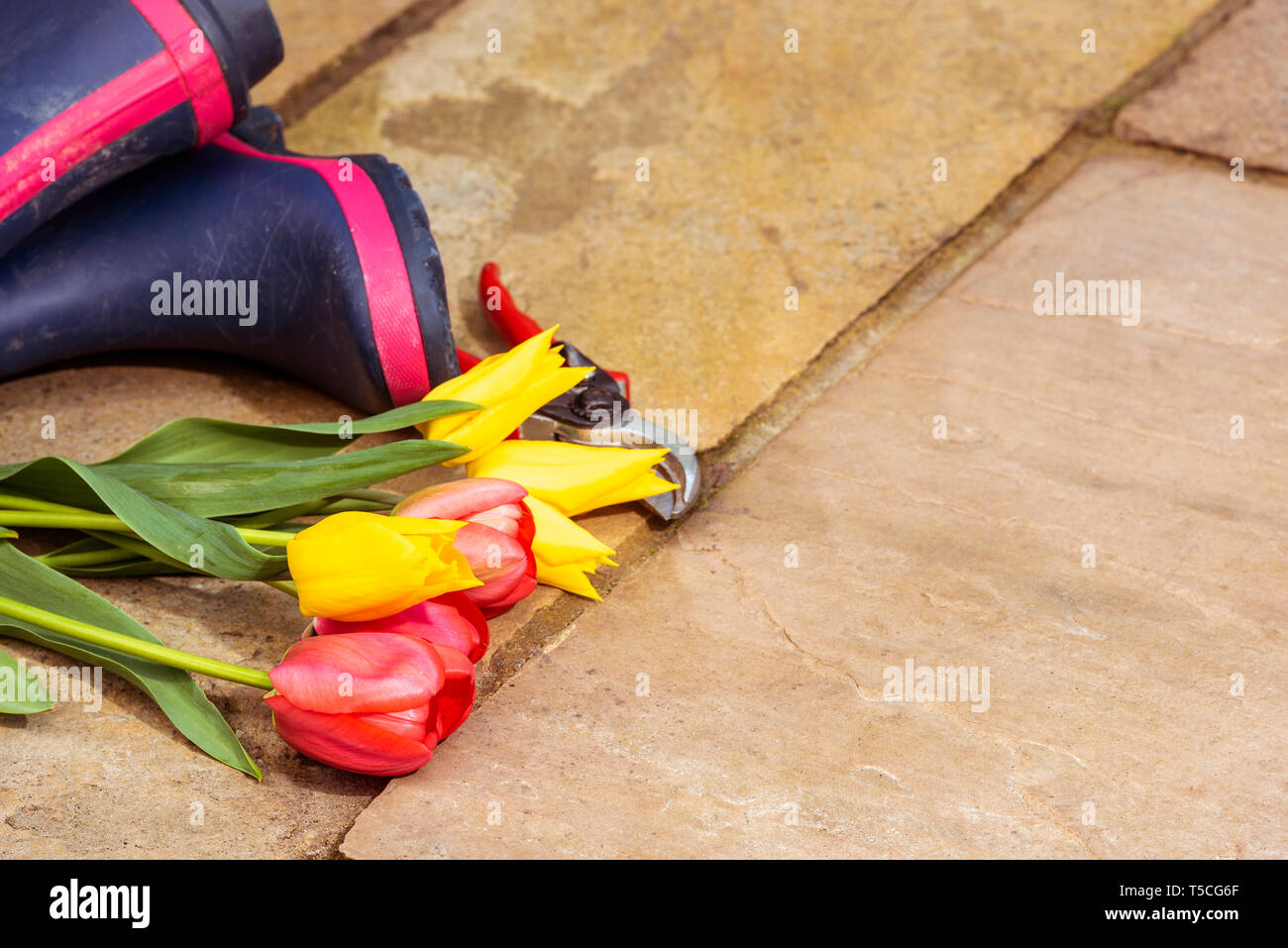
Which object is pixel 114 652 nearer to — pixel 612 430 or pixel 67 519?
pixel 67 519

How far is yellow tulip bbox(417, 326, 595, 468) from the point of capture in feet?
3.79

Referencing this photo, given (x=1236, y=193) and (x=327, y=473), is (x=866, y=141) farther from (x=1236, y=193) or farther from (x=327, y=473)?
(x=327, y=473)

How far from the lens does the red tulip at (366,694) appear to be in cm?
95

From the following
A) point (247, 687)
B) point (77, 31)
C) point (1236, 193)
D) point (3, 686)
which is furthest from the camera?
point (1236, 193)

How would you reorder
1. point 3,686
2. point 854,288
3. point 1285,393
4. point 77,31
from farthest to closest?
1. point 854,288
2. point 1285,393
3. point 77,31
4. point 3,686

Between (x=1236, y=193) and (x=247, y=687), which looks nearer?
(x=247, y=687)

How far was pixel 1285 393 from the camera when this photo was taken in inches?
58.1

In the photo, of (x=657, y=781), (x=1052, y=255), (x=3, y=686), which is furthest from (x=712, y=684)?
(x=1052, y=255)

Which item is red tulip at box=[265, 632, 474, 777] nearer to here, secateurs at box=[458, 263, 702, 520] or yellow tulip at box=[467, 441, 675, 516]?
yellow tulip at box=[467, 441, 675, 516]

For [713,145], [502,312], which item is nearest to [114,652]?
[502,312]

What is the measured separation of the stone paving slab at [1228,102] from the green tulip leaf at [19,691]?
1.59 metres

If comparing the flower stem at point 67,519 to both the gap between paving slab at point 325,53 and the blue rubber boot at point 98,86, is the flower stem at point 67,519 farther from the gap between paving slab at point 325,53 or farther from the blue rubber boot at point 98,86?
the gap between paving slab at point 325,53

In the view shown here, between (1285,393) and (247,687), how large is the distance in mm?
1126

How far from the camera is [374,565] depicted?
0.94 m
